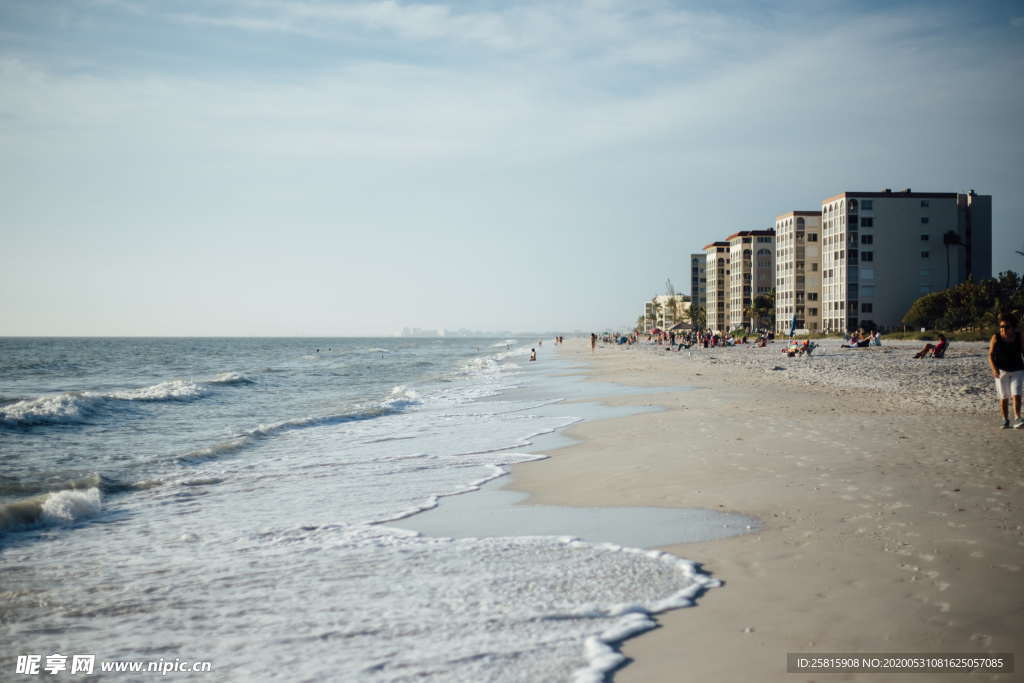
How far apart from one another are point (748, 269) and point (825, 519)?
460 feet

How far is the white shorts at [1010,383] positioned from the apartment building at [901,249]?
88.8m

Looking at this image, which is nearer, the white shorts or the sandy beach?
the sandy beach

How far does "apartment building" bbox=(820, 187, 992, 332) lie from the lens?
307ft

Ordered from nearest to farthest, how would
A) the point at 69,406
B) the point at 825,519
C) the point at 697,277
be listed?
the point at 825,519, the point at 69,406, the point at 697,277

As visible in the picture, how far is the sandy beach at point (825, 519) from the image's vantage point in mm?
4242

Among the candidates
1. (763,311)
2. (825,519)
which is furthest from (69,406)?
(763,311)

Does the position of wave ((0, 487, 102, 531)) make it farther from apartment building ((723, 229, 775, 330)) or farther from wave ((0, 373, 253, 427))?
apartment building ((723, 229, 775, 330))

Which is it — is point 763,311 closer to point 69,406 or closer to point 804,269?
point 804,269

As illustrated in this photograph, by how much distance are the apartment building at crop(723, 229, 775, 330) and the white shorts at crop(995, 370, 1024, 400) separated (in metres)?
121

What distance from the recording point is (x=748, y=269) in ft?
452

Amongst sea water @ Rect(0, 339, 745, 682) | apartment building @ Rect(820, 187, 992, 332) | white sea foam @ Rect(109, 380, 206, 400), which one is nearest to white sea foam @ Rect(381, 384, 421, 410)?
white sea foam @ Rect(109, 380, 206, 400)

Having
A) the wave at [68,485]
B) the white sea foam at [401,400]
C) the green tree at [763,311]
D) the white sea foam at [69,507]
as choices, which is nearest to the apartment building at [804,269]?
the green tree at [763,311]

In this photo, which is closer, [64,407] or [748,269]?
[64,407]

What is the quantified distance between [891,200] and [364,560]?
106461 mm
